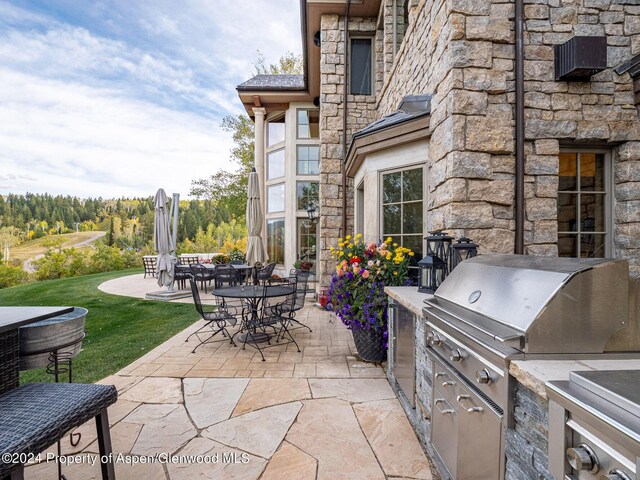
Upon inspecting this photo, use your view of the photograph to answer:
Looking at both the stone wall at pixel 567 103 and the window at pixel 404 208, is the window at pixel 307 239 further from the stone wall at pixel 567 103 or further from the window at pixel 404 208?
the stone wall at pixel 567 103

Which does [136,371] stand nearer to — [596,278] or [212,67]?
[596,278]

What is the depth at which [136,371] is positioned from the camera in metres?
3.60

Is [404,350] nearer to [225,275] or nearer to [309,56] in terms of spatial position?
[225,275]

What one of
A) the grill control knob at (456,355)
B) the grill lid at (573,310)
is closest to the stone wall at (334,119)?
the grill control knob at (456,355)

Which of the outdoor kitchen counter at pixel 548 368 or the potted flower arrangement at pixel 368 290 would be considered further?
the potted flower arrangement at pixel 368 290

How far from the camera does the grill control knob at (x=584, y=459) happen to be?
0.84 m

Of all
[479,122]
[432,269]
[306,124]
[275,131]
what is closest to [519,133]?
[479,122]

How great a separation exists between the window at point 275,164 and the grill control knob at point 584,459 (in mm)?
10286

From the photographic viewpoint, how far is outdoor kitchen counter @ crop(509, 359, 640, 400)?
1.05m

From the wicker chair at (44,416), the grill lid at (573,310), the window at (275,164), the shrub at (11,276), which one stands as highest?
the window at (275,164)

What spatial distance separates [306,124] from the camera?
33.8 feet

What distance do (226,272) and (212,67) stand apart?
597 inches

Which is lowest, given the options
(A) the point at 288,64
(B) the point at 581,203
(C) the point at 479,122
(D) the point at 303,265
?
(D) the point at 303,265

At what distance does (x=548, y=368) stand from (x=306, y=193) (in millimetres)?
9324
